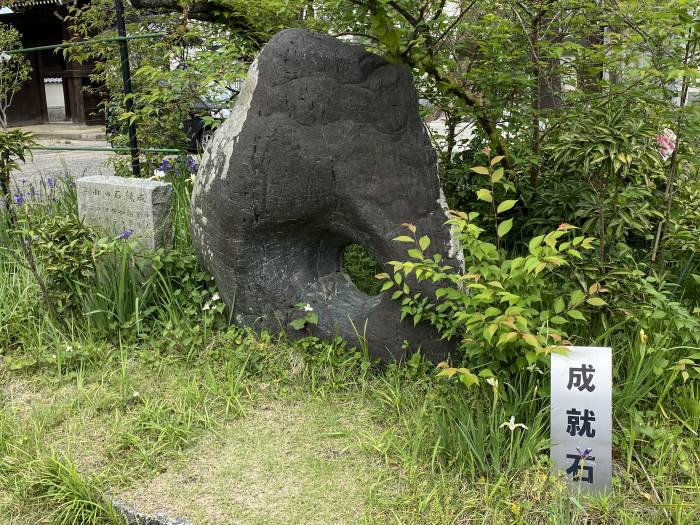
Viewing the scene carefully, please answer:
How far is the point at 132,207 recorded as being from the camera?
146 inches

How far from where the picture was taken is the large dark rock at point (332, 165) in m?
2.91

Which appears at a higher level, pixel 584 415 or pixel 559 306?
pixel 559 306

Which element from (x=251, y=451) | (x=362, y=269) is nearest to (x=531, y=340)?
(x=251, y=451)

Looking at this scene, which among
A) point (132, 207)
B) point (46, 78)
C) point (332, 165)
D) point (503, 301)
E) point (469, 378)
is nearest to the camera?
point (469, 378)

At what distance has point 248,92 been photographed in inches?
121

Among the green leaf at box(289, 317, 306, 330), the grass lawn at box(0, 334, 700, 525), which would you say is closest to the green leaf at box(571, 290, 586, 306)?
the grass lawn at box(0, 334, 700, 525)

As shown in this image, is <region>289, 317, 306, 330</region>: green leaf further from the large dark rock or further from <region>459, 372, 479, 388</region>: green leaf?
<region>459, 372, 479, 388</region>: green leaf

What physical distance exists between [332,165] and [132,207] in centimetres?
143

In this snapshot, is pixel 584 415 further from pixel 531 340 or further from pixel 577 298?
pixel 577 298

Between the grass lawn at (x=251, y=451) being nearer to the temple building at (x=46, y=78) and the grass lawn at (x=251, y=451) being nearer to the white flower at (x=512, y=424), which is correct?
the white flower at (x=512, y=424)

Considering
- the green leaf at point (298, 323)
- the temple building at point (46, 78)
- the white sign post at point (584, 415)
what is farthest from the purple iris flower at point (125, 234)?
the temple building at point (46, 78)

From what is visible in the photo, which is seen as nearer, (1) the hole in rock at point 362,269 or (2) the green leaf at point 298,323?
(2) the green leaf at point 298,323

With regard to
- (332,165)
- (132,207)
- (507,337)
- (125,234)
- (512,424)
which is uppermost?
(332,165)

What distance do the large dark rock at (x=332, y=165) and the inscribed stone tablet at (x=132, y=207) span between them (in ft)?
2.34
